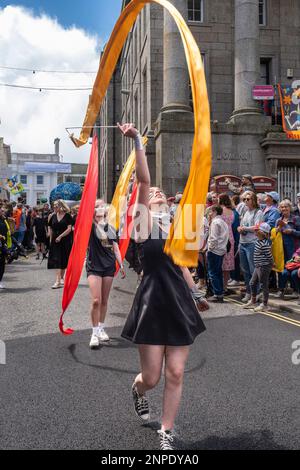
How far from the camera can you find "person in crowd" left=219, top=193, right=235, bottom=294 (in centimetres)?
991

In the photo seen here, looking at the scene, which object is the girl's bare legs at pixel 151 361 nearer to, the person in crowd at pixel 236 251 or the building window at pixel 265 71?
the person in crowd at pixel 236 251

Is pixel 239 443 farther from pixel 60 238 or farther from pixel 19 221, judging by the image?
pixel 19 221

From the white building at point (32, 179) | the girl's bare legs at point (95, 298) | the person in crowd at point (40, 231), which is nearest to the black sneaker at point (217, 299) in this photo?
the girl's bare legs at point (95, 298)

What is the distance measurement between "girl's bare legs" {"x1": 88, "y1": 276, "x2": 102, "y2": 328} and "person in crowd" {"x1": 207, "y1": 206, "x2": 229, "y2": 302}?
380 centimetres

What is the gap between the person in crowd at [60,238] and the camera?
10836 mm

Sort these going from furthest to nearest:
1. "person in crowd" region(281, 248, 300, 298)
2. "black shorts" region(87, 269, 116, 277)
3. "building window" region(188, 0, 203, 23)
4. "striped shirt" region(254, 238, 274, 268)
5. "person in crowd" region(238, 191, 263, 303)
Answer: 1. "building window" region(188, 0, 203, 23)
2. "person in crowd" region(238, 191, 263, 303)
3. "person in crowd" region(281, 248, 300, 298)
4. "striped shirt" region(254, 238, 274, 268)
5. "black shorts" region(87, 269, 116, 277)

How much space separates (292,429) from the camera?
354 centimetres

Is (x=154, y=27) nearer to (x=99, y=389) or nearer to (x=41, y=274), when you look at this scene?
(x=41, y=274)

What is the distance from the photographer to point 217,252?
9.41 meters

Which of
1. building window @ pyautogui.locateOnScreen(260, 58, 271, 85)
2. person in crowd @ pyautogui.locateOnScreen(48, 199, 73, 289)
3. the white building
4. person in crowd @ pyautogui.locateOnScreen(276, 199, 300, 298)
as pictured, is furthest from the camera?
the white building

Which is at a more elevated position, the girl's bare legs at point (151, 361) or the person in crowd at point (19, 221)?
the person in crowd at point (19, 221)

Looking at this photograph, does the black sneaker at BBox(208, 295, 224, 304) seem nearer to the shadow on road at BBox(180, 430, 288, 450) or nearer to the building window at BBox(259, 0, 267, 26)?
the shadow on road at BBox(180, 430, 288, 450)

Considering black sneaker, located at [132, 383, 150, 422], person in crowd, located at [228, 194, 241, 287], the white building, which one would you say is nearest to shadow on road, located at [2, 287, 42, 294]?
person in crowd, located at [228, 194, 241, 287]

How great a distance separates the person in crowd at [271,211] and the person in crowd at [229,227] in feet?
2.65
